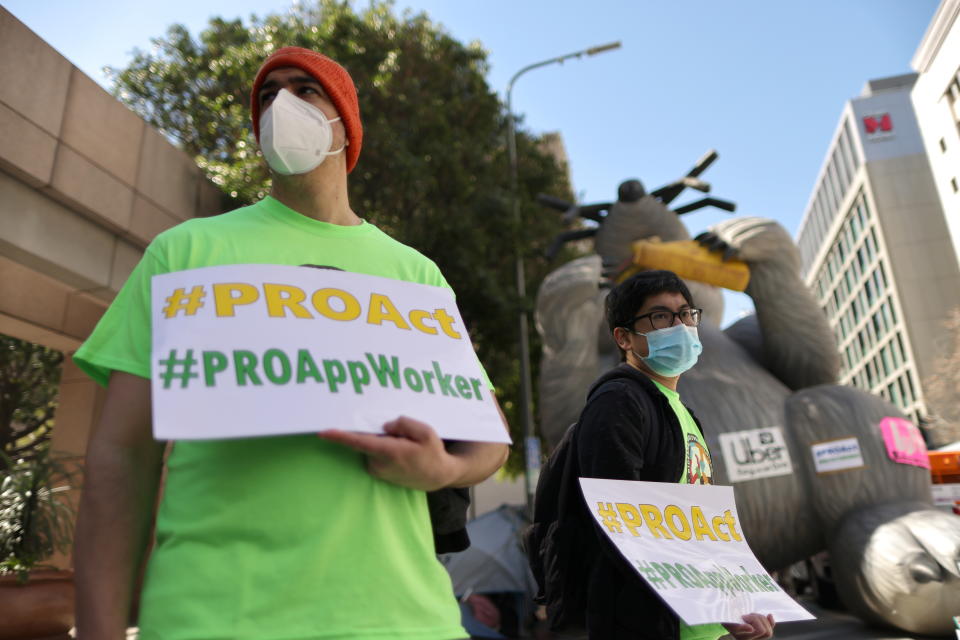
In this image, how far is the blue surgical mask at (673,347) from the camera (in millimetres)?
2035

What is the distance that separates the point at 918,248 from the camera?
34.2m

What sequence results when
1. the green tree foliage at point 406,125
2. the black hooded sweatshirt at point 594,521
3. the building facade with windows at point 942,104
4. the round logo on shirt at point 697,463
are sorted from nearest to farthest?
1. the black hooded sweatshirt at point 594,521
2. the round logo on shirt at point 697,463
3. the green tree foliage at point 406,125
4. the building facade with windows at point 942,104

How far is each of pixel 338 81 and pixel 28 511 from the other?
3980mm

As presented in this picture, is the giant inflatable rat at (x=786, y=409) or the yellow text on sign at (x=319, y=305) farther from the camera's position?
the giant inflatable rat at (x=786, y=409)

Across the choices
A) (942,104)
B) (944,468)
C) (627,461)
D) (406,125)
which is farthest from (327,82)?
(942,104)

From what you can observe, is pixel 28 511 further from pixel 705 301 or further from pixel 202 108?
pixel 202 108

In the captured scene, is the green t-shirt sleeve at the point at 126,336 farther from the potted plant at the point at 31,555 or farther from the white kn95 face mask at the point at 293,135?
the potted plant at the point at 31,555

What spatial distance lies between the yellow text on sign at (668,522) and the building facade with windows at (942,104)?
46.9ft

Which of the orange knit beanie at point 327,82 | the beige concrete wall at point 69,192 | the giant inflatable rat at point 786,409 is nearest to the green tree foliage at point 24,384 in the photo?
the beige concrete wall at point 69,192

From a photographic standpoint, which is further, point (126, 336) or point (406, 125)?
point (406, 125)

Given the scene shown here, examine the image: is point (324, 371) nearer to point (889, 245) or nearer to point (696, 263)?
point (696, 263)

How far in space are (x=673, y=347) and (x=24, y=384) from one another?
445 inches

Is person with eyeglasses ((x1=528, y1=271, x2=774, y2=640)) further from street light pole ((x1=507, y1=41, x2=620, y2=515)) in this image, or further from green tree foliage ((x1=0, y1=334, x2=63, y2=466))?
green tree foliage ((x1=0, y1=334, x2=63, y2=466))

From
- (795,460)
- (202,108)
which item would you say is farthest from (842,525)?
(202,108)
